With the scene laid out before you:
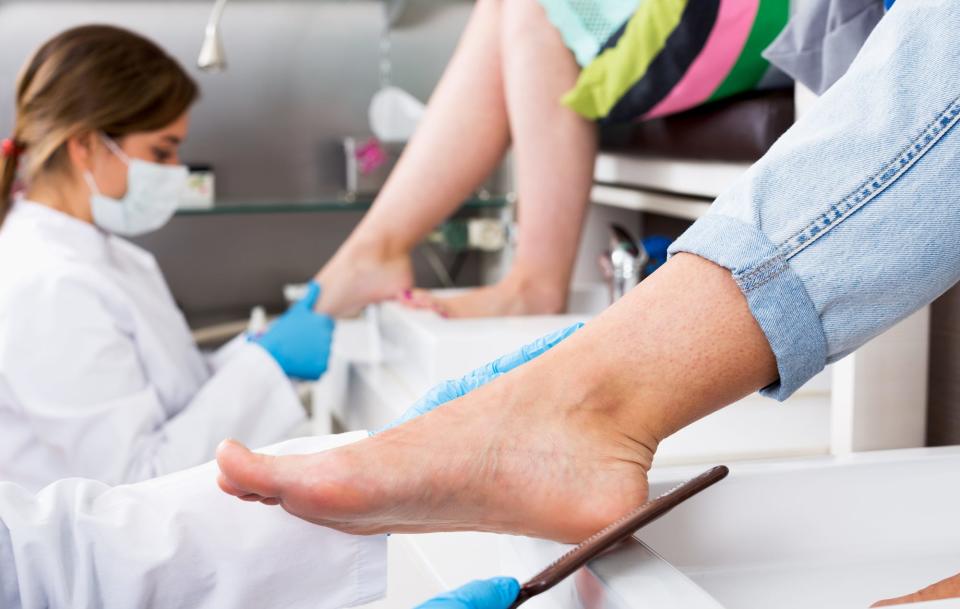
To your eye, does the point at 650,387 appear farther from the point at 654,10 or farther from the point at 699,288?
the point at 654,10

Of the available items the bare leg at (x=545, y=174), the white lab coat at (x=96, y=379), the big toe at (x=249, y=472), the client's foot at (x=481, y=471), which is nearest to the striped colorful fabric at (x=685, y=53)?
the bare leg at (x=545, y=174)

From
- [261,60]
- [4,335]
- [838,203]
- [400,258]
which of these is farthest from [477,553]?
[261,60]

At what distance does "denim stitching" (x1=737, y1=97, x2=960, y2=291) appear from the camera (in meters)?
0.52

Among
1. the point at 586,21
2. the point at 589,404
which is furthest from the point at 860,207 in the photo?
the point at 586,21

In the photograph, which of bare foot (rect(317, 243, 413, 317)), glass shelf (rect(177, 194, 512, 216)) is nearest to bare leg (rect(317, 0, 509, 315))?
bare foot (rect(317, 243, 413, 317))

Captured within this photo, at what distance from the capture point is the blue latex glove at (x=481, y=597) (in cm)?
45

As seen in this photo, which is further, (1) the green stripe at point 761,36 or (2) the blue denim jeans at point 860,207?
(1) the green stripe at point 761,36

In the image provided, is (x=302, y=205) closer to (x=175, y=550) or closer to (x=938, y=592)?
(x=175, y=550)

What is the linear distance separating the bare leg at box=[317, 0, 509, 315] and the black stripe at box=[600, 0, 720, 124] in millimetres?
311

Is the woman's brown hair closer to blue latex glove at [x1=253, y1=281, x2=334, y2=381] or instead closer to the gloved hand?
blue latex glove at [x1=253, y1=281, x2=334, y2=381]

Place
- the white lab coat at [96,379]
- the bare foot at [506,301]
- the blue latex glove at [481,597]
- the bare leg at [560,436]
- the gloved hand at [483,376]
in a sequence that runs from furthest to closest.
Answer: the bare foot at [506,301]
the white lab coat at [96,379]
the gloved hand at [483,376]
the bare leg at [560,436]
the blue latex glove at [481,597]

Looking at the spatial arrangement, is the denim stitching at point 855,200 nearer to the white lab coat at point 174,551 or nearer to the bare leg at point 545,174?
the white lab coat at point 174,551

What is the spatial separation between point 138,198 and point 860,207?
1.00 m

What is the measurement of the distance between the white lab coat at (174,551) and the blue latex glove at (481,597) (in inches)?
7.6
